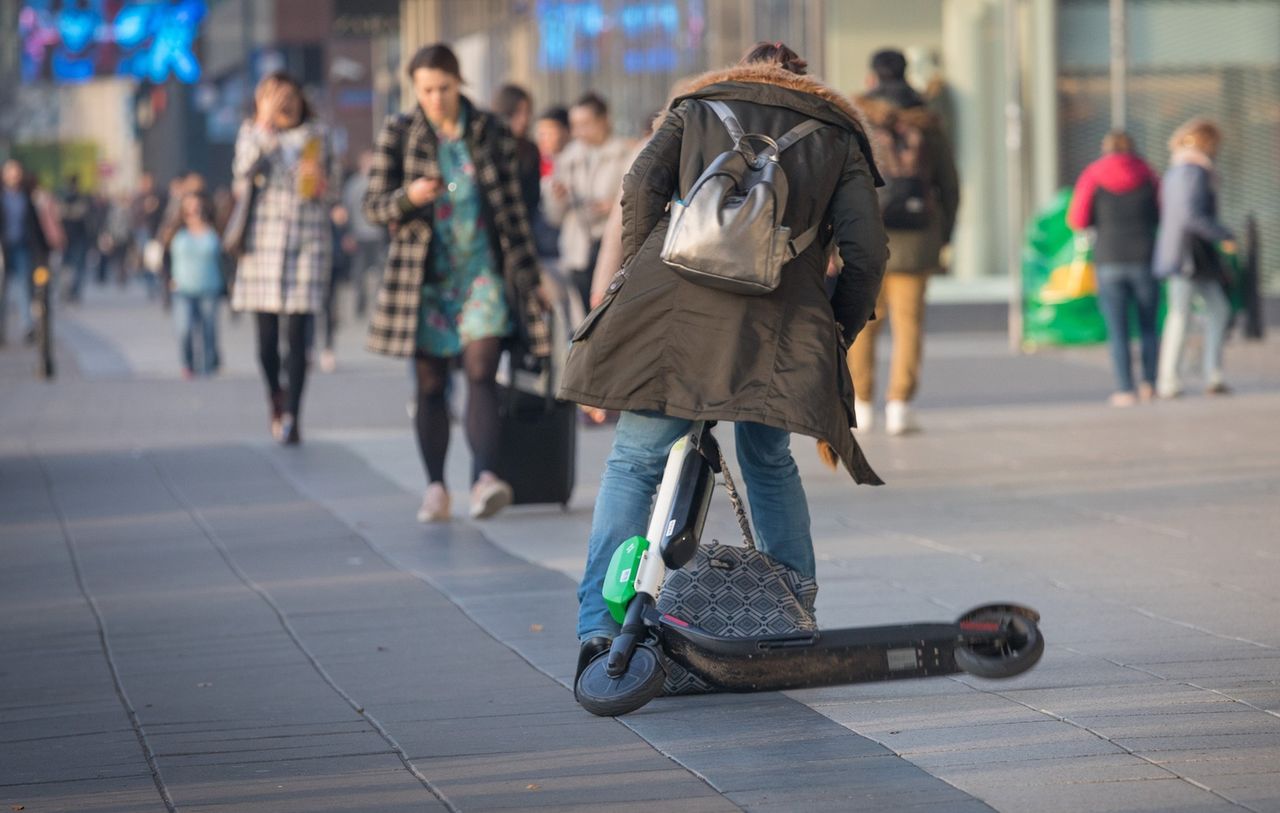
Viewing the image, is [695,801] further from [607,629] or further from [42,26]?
[42,26]

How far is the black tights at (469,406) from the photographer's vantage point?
28.2 feet

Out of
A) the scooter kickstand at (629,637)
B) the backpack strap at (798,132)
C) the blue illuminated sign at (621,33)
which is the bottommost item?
the scooter kickstand at (629,637)

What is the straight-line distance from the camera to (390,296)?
337 inches

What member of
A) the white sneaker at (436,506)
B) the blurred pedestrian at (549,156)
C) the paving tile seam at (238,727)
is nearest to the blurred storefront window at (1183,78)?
the blurred pedestrian at (549,156)

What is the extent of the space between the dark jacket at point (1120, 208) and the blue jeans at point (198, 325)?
7.00 meters

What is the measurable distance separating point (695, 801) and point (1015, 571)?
10.0 feet

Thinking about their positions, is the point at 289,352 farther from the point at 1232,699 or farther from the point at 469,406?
the point at 1232,699

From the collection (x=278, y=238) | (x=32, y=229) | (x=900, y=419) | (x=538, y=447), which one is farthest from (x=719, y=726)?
A: (x=32, y=229)

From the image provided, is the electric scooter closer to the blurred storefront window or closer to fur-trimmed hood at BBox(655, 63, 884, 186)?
fur-trimmed hood at BBox(655, 63, 884, 186)

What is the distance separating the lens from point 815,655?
A: 5.31m

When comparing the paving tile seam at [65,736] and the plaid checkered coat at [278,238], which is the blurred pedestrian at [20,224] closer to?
the plaid checkered coat at [278,238]

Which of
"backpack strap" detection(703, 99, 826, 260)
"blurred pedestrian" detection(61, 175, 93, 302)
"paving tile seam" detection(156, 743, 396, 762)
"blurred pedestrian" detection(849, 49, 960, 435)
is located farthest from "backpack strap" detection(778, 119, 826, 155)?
"blurred pedestrian" detection(61, 175, 93, 302)

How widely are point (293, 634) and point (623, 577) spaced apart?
1.72m

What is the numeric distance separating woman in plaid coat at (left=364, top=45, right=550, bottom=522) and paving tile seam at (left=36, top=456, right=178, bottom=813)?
1.43 metres
